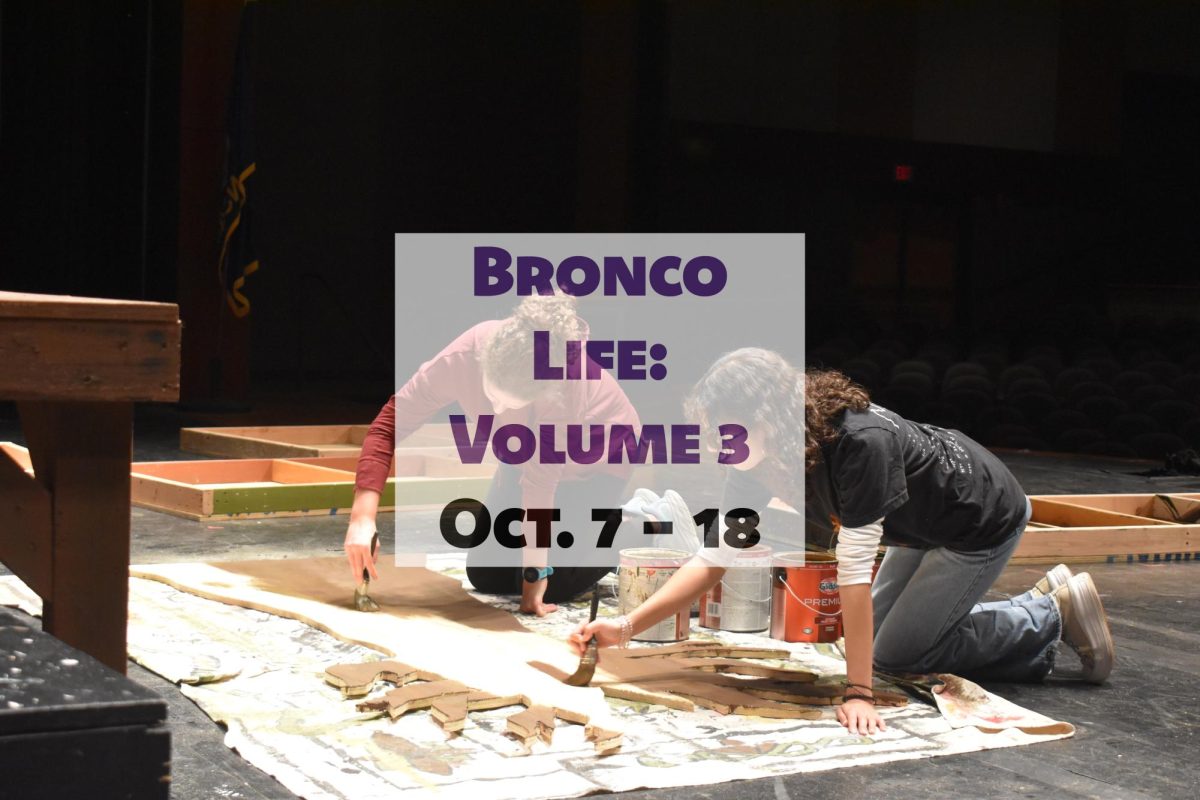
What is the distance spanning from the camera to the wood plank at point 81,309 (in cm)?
159

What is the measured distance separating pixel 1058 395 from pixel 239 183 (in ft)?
17.3

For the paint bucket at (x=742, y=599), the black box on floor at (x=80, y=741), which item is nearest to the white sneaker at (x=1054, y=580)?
the paint bucket at (x=742, y=599)

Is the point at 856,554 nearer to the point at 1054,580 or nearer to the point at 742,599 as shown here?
the point at 1054,580

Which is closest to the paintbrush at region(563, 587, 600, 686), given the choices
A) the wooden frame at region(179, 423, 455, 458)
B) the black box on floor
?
the black box on floor

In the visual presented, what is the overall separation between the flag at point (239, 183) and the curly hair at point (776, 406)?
262 inches

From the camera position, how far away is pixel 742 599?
10.8ft

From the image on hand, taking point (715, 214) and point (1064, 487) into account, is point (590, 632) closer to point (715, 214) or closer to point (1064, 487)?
point (1064, 487)

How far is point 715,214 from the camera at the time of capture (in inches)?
497

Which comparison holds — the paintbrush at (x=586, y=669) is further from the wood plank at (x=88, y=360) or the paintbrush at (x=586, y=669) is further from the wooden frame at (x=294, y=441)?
the wooden frame at (x=294, y=441)

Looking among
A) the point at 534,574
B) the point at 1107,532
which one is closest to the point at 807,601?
the point at 534,574

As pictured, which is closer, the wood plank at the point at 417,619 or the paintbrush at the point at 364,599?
the wood plank at the point at 417,619

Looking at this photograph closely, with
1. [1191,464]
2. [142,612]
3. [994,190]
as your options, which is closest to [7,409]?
[142,612]

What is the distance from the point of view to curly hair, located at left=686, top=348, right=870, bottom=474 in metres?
2.40

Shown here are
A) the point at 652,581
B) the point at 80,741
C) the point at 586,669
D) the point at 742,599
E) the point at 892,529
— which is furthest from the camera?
the point at 742,599
